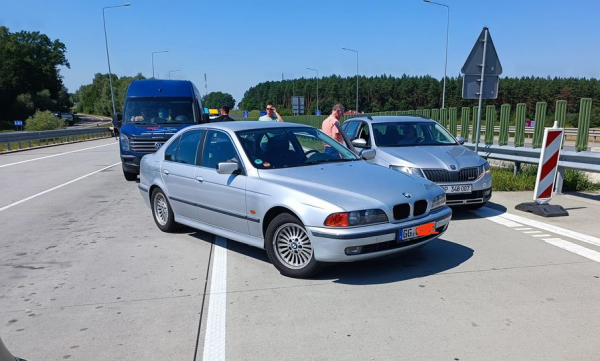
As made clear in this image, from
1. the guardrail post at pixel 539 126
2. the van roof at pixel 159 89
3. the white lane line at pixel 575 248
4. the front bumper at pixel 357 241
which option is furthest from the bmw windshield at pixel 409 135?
the van roof at pixel 159 89

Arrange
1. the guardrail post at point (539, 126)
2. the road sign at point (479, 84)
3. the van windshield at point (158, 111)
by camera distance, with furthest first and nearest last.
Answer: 1. the van windshield at point (158, 111)
2. the guardrail post at point (539, 126)
3. the road sign at point (479, 84)

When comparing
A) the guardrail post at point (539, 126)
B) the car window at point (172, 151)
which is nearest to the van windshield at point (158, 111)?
the car window at point (172, 151)

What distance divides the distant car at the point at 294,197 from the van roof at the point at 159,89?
6.94 meters

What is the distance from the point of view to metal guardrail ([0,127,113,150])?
24.3 metres

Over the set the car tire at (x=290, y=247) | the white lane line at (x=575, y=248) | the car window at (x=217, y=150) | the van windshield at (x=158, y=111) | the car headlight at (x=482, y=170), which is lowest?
the white lane line at (x=575, y=248)

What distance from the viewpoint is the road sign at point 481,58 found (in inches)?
368

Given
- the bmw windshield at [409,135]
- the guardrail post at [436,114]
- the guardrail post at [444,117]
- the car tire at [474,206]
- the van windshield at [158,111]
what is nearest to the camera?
the car tire at [474,206]

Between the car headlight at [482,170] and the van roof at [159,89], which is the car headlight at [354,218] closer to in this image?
the car headlight at [482,170]

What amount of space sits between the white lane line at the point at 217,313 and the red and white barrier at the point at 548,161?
16.7 feet

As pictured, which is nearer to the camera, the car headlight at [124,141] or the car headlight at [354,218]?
the car headlight at [354,218]

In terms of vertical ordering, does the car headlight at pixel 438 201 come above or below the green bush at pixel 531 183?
above

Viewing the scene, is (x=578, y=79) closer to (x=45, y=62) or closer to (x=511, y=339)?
(x=511, y=339)

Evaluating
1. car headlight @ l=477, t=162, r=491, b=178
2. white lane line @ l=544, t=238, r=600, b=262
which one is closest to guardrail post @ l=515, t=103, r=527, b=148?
car headlight @ l=477, t=162, r=491, b=178

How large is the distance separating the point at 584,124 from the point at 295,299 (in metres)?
7.80
